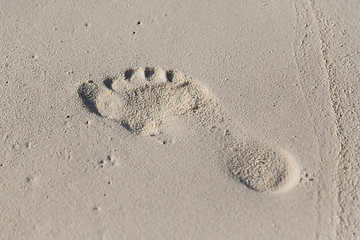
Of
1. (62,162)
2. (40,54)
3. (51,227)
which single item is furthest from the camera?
(40,54)

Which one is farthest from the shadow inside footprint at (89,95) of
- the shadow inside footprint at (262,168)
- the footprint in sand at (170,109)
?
the shadow inside footprint at (262,168)

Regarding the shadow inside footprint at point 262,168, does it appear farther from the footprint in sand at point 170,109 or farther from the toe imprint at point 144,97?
the toe imprint at point 144,97

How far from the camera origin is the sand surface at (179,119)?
85.4 inches

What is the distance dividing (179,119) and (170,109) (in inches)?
3.1

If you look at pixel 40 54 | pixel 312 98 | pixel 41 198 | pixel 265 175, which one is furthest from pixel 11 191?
pixel 312 98

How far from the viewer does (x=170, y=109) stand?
8.07 ft

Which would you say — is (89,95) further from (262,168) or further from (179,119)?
(262,168)

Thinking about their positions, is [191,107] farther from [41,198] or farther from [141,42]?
[41,198]

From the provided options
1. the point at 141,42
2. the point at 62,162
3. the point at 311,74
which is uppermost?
the point at 311,74

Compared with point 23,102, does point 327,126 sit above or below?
above

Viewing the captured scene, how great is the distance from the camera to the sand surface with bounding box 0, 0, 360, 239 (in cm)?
217

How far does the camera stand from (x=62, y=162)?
2303mm

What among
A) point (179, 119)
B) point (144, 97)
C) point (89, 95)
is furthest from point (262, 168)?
point (89, 95)

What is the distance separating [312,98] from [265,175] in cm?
58
